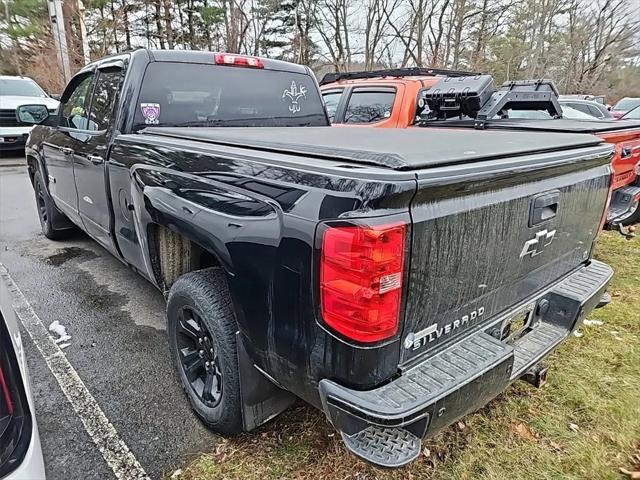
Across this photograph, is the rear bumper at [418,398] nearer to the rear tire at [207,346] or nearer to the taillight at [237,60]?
the rear tire at [207,346]

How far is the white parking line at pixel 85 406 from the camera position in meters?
2.14

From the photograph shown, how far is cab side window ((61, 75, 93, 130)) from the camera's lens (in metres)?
3.77

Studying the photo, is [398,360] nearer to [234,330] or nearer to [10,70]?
[234,330]

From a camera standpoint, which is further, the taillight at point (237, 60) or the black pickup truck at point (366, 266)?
the taillight at point (237, 60)

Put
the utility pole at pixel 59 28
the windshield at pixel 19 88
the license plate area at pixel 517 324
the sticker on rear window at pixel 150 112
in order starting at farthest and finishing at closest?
the utility pole at pixel 59 28 → the windshield at pixel 19 88 → the sticker on rear window at pixel 150 112 → the license plate area at pixel 517 324

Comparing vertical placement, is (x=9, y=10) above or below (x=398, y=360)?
above

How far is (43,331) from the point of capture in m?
3.33

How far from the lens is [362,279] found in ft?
4.72

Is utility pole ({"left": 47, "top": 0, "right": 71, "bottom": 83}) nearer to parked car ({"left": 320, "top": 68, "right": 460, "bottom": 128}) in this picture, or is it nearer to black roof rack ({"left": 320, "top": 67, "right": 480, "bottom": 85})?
black roof rack ({"left": 320, "top": 67, "right": 480, "bottom": 85})

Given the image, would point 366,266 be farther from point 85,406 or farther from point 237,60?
point 237,60

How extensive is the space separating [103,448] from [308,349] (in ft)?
4.45

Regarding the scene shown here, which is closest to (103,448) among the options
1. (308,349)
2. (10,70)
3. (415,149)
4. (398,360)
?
(308,349)

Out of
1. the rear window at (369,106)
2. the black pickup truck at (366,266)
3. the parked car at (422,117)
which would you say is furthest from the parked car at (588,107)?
the black pickup truck at (366,266)

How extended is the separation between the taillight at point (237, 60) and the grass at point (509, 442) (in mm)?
2547
